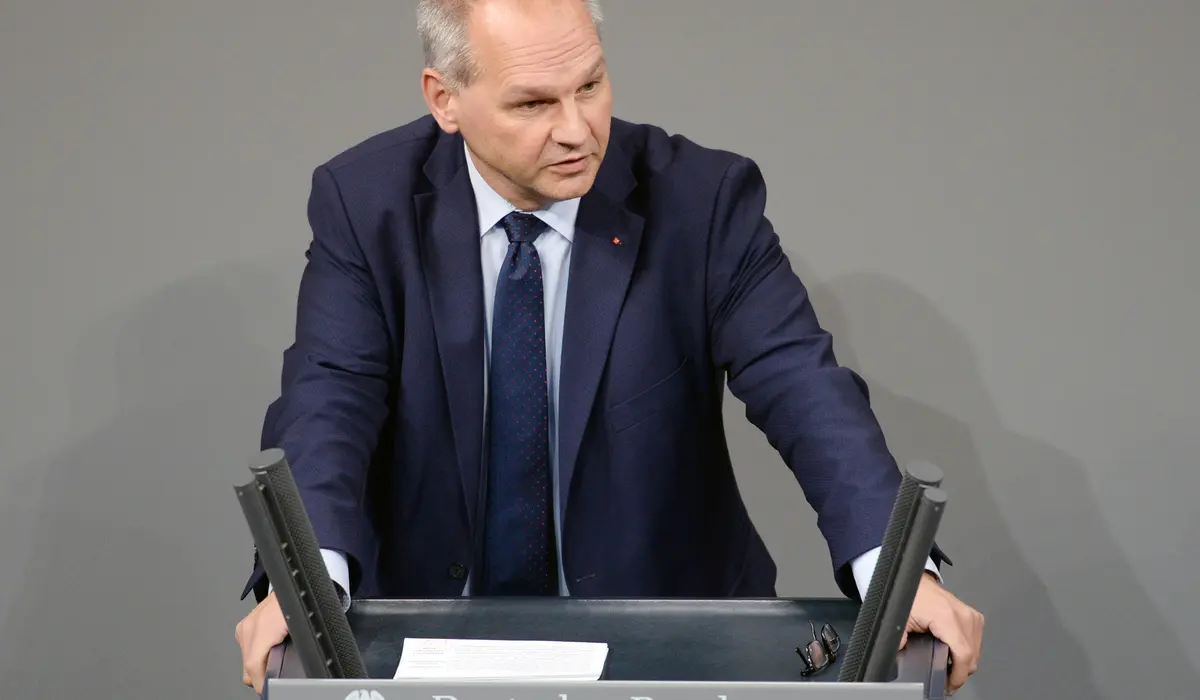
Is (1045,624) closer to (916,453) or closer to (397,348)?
(916,453)

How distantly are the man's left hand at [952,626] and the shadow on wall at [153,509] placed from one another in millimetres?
1816

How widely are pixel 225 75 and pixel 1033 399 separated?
172 cm

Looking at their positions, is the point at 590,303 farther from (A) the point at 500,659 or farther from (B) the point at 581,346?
(A) the point at 500,659

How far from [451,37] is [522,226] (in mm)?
264

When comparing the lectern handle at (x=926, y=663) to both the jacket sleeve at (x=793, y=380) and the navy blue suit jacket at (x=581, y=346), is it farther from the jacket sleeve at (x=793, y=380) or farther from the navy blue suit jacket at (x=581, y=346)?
the navy blue suit jacket at (x=581, y=346)

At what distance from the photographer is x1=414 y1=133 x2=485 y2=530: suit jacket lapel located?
2.14m

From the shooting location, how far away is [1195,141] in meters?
3.32

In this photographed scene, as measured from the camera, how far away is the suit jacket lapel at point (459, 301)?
2145 millimetres

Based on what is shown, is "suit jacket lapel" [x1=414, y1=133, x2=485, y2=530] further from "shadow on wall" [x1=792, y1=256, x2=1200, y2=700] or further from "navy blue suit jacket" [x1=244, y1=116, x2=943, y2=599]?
"shadow on wall" [x1=792, y1=256, x2=1200, y2=700]

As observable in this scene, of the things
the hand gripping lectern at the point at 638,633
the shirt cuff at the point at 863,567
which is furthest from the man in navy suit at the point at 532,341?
the hand gripping lectern at the point at 638,633

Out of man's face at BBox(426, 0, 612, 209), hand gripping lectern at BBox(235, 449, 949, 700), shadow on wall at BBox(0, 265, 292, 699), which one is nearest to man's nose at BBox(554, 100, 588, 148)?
man's face at BBox(426, 0, 612, 209)

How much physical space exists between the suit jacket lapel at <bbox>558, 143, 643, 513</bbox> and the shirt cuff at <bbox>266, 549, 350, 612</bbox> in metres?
0.39

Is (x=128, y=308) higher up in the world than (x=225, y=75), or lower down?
lower down

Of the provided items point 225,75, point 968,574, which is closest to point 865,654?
point 968,574
